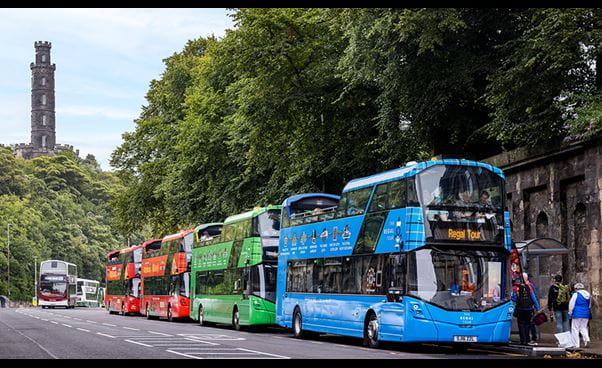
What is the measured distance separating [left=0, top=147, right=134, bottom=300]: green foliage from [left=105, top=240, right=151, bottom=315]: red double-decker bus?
49.8 m

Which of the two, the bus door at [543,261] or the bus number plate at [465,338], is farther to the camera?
the bus door at [543,261]

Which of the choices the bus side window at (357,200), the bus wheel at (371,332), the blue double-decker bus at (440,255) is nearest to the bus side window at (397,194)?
the blue double-decker bus at (440,255)

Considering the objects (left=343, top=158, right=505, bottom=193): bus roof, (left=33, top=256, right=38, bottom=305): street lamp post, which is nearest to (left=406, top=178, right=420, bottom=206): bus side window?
(left=343, top=158, right=505, bottom=193): bus roof

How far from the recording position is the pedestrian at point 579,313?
80.8 feet

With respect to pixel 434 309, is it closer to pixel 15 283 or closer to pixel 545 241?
pixel 545 241

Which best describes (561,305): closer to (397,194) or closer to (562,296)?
(562,296)

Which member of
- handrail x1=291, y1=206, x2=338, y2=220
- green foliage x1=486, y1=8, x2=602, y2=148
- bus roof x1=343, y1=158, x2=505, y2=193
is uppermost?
green foliage x1=486, y1=8, x2=602, y2=148

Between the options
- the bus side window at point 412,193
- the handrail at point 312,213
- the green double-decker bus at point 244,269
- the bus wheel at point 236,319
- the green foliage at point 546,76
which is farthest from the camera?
the bus wheel at point 236,319

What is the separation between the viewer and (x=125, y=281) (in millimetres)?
66438

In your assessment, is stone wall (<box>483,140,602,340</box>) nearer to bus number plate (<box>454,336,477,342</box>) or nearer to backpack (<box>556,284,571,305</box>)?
backpack (<box>556,284,571,305</box>)

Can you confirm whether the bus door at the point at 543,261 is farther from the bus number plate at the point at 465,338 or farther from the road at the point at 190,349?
the bus number plate at the point at 465,338

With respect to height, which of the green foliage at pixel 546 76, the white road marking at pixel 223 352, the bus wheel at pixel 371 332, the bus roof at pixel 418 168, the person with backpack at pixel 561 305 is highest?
the green foliage at pixel 546 76

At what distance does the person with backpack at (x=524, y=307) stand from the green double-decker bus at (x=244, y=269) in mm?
11564

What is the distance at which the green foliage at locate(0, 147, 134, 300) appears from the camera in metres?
129
